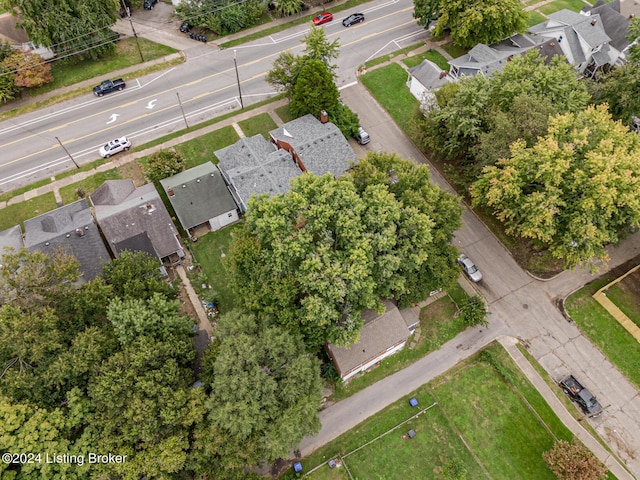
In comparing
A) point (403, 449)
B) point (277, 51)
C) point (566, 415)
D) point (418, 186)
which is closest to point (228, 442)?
point (403, 449)

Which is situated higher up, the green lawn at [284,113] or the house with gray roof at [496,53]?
the green lawn at [284,113]

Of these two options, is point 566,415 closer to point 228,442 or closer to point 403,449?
point 403,449

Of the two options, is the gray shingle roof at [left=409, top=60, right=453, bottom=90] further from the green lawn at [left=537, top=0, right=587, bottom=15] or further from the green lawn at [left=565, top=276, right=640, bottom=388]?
the green lawn at [left=537, top=0, right=587, bottom=15]

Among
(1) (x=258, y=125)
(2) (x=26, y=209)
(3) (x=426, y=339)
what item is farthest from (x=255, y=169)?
(2) (x=26, y=209)

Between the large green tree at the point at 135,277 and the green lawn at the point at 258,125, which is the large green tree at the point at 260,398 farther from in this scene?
the green lawn at the point at 258,125

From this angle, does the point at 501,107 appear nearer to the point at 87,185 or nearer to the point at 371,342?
the point at 371,342

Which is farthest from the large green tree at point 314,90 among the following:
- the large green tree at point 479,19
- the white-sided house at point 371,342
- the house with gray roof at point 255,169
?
the white-sided house at point 371,342
